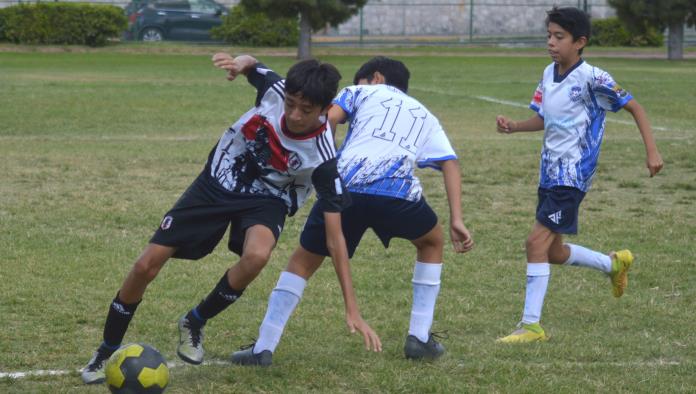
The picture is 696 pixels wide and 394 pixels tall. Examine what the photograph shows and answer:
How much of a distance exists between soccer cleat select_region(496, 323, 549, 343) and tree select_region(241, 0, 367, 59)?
2736cm

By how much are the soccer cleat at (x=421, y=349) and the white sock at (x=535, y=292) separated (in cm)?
70

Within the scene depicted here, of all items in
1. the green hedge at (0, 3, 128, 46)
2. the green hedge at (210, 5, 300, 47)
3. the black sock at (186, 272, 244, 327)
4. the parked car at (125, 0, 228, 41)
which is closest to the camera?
the black sock at (186, 272, 244, 327)

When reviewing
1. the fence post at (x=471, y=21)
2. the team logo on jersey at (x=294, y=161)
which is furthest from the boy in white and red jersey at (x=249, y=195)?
the fence post at (x=471, y=21)

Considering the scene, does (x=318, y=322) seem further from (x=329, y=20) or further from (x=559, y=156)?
(x=329, y=20)

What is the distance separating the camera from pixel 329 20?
33812 mm

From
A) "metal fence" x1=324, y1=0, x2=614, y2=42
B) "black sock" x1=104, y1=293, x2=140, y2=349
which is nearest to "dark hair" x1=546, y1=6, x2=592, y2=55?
"black sock" x1=104, y1=293, x2=140, y2=349

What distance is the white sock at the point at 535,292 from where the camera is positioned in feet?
19.2

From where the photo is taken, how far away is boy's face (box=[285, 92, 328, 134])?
15.4 ft

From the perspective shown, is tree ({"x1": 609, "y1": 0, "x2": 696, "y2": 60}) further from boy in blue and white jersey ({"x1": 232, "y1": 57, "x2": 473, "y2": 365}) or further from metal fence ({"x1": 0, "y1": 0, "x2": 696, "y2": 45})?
boy in blue and white jersey ({"x1": 232, "y1": 57, "x2": 473, "y2": 365})

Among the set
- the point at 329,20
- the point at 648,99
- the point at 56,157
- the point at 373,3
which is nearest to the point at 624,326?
the point at 56,157

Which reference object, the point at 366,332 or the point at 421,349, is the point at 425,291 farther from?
the point at 366,332

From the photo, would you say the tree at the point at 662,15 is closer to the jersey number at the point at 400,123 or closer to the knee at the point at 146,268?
the jersey number at the point at 400,123

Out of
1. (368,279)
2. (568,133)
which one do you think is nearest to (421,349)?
(568,133)

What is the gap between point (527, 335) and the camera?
574cm
